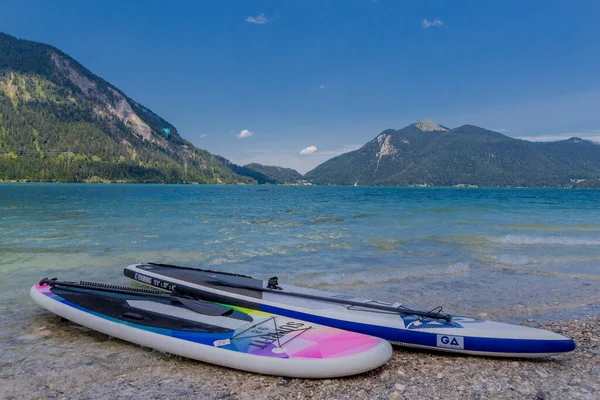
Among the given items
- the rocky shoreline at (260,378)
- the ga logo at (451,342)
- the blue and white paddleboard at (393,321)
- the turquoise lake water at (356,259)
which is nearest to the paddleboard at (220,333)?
the rocky shoreline at (260,378)

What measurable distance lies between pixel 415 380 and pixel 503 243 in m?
14.3

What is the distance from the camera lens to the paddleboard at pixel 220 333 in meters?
4.77

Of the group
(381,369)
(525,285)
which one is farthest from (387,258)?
(381,369)

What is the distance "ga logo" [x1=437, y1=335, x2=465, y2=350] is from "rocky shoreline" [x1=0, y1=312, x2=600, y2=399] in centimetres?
22

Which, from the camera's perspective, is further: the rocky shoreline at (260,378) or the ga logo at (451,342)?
the ga logo at (451,342)

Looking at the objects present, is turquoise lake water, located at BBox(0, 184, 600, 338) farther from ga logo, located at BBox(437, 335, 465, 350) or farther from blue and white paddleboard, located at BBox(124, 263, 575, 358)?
ga logo, located at BBox(437, 335, 465, 350)

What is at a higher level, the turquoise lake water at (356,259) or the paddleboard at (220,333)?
the paddleboard at (220,333)

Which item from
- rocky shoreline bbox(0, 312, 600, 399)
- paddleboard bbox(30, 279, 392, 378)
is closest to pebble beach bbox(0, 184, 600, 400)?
rocky shoreline bbox(0, 312, 600, 399)

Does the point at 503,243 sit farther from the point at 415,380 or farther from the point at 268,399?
the point at 268,399

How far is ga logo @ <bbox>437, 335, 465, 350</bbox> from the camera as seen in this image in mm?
5430

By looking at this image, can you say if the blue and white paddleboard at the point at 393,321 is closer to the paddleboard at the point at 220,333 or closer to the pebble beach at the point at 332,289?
the pebble beach at the point at 332,289

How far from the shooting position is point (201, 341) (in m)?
5.24

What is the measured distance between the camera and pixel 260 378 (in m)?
4.85

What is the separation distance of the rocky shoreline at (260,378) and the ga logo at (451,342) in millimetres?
216
